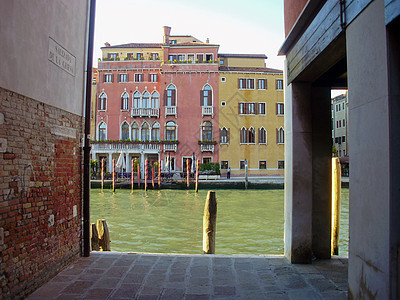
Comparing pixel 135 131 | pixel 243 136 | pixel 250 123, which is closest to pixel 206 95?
pixel 250 123

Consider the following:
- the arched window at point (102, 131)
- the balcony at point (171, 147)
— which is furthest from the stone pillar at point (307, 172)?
the arched window at point (102, 131)

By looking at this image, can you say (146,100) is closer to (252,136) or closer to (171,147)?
(171,147)

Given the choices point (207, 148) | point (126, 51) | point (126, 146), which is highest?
point (126, 51)

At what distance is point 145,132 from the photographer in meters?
31.0

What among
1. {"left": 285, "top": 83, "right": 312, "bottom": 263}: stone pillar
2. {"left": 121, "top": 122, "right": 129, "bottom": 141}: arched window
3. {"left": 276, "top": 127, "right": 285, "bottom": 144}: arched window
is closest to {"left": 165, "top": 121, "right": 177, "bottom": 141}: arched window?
{"left": 121, "top": 122, "right": 129, "bottom": 141}: arched window

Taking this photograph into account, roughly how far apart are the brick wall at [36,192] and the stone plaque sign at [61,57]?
0.54 meters

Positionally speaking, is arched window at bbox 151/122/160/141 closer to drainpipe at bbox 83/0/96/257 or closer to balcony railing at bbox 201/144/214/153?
balcony railing at bbox 201/144/214/153

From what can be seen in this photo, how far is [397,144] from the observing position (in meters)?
2.25

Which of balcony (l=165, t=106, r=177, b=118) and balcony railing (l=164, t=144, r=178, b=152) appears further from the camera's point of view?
balcony (l=165, t=106, r=177, b=118)

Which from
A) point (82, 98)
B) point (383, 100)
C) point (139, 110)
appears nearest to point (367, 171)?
point (383, 100)

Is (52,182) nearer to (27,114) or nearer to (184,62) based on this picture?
(27,114)

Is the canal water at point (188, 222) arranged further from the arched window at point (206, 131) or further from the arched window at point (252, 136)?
the arched window at point (252, 136)

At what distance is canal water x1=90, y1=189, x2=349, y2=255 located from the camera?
9031 mm

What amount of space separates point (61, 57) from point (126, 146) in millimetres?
26554
